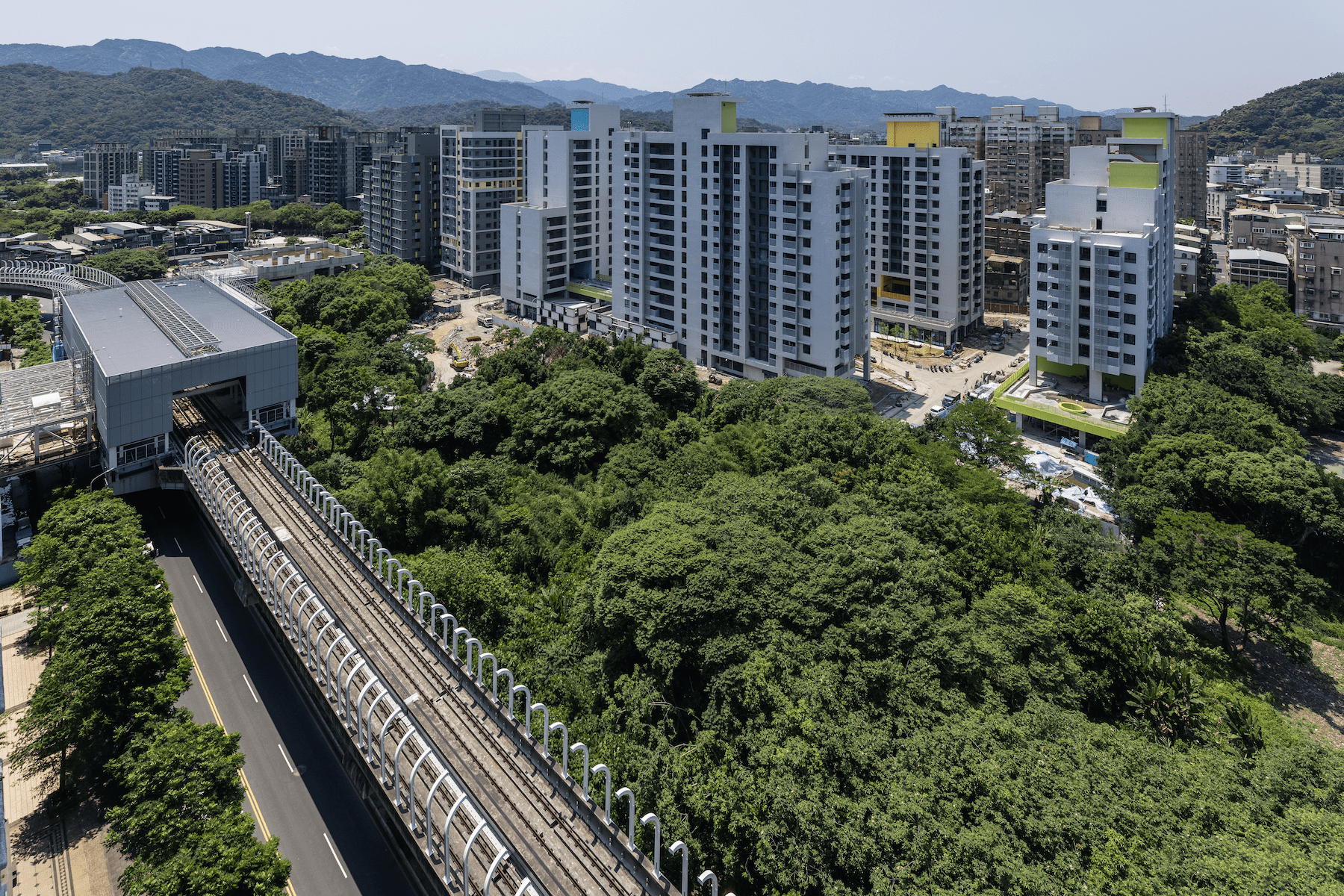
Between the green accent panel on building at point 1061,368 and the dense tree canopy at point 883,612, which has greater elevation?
the green accent panel on building at point 1061,368

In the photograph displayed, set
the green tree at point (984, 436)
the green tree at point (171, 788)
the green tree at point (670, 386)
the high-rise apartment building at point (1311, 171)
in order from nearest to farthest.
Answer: the green tree at point (171, 788), the green tree at point (984, 436), the green tree at point (670, 386), the high-rise apartment building at point (1311, 171)

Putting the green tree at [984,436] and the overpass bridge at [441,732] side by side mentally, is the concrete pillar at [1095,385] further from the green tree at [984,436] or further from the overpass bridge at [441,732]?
the overpass bridge at [441,732]

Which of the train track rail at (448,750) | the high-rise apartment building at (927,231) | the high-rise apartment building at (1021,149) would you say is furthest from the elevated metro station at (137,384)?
the high-rise apartment building at (1021,149)

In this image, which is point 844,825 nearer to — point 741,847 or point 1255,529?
point 741,847

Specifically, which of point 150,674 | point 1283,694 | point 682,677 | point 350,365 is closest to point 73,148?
point 350,365

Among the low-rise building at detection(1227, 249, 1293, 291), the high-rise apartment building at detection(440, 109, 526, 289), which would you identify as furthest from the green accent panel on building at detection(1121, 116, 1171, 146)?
the high-rise apartment building at detection(440, 109, 526, 289)

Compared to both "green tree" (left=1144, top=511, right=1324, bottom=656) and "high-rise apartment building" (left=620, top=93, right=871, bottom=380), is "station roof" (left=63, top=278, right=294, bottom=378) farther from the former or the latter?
"green tree" (left=1144, top=511, right=1324, bottom=656)
